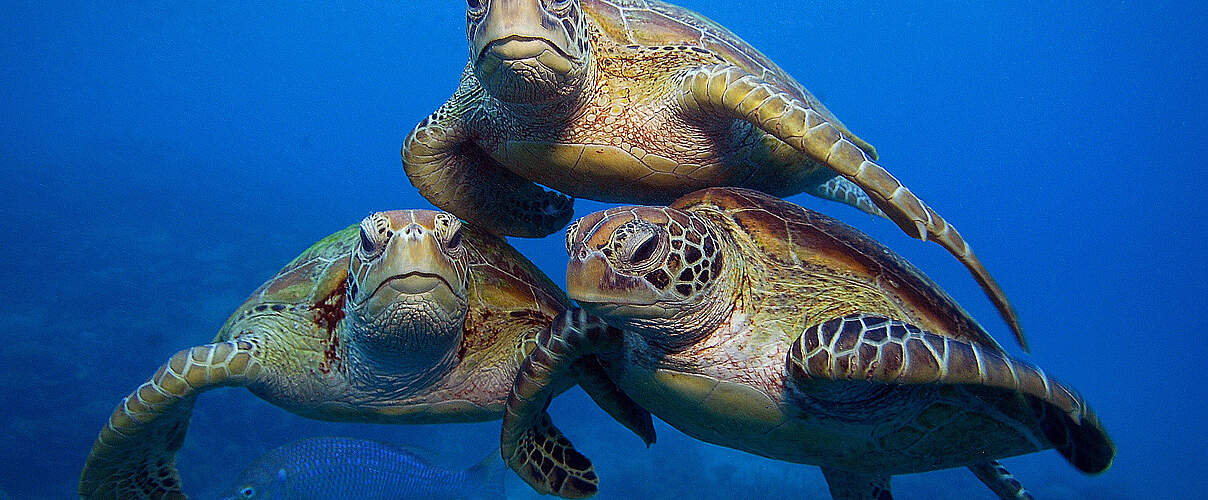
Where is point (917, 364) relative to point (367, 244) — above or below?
below

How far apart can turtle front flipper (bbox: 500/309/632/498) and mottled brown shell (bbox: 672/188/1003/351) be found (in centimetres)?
80

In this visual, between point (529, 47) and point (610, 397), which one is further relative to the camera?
point (610, 397)

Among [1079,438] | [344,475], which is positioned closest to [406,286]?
[344,475]

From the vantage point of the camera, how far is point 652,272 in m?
2.04

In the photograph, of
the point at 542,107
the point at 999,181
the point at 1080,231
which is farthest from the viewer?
the point at 999,181

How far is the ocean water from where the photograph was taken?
1105cm

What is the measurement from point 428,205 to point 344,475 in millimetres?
25476

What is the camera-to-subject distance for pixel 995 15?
63875 mm

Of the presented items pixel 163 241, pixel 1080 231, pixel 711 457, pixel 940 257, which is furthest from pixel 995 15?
pixel 163 241

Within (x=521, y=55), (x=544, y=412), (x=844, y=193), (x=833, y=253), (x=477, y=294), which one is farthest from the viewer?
(x=844, y=193)

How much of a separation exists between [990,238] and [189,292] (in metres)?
90.6

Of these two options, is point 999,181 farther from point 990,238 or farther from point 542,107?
point 542,107

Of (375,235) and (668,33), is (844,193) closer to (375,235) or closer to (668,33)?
(668,33)

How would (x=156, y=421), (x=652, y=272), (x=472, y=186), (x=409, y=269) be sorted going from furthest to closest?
(x=472, y=186)
(x=156, y=421)
(x=409, y=269)
(x=652, y=272)
